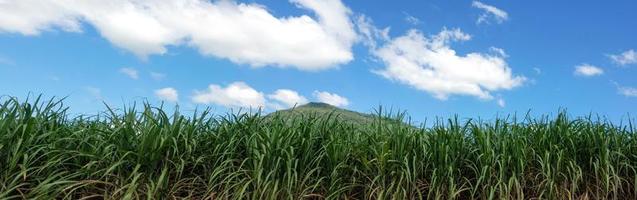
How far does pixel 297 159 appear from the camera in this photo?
4711mm

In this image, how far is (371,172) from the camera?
4.89m

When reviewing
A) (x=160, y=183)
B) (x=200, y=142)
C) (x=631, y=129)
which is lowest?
(x=160, y=183)

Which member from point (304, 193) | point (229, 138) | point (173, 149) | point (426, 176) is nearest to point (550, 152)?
point (426, 176)

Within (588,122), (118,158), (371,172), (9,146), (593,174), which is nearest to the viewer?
(9,146)

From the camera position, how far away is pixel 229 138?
16.3ft

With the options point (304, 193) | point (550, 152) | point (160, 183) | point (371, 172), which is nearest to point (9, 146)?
point (160, 183)

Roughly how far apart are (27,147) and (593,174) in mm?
4431

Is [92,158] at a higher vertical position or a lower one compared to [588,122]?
lower

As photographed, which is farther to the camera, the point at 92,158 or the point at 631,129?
the point at 631,129

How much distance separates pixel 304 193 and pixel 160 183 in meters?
1.06

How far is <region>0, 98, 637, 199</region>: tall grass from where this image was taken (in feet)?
14.5

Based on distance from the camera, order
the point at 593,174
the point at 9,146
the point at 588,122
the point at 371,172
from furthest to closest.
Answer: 1. the point at 588,122
2. the point at 593,174
3. the point at 371,172
4. the point at 9,146

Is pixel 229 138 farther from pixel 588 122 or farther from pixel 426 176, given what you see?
pixel 588 122

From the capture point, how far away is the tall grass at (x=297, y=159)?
174 inches
